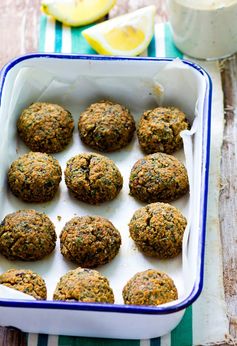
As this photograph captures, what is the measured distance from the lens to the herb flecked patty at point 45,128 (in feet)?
7.84

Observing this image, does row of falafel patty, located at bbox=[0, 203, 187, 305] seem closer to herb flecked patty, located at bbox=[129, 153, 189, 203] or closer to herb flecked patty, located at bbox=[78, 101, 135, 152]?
Answer: herb flecked patty, located at bbox=[129, 153, 189, 203]

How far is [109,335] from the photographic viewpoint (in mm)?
2062

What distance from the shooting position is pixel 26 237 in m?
2.13

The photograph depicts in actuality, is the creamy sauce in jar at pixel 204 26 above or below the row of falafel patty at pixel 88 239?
above

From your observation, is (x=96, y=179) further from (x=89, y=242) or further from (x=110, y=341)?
(x=110, y=341)

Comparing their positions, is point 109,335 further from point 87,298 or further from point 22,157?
point 22,157

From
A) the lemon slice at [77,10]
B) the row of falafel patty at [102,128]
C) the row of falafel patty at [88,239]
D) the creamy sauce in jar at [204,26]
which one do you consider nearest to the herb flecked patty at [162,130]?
the row of falafel patty at [102,128]

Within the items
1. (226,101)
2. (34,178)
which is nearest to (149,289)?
(34,178)

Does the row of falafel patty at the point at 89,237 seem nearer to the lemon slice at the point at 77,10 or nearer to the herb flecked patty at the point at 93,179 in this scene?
the herb flecked patty at the point at 93,179

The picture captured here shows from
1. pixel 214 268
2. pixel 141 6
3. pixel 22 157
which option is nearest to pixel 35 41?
pixel 141 6

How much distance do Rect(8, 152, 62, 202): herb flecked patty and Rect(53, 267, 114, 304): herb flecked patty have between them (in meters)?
0.33

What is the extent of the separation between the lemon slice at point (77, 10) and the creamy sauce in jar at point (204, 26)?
11.7 inches

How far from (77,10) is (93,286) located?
1.32 metres

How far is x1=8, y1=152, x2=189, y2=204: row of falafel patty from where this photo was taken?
226 cm
